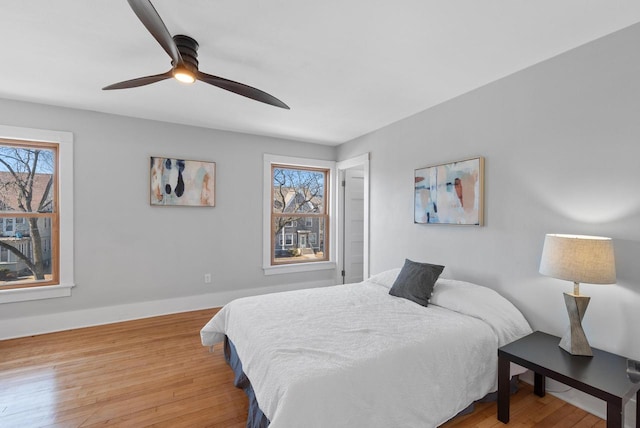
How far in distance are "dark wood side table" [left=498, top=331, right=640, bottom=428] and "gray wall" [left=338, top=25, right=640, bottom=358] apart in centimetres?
23

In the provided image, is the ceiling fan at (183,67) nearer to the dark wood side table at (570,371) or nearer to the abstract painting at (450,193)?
the abstract painting at (450,193)

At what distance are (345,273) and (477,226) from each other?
2.50m

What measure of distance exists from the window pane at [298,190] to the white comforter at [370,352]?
7.14 ft

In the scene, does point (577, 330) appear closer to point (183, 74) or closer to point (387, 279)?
point (387, 279)

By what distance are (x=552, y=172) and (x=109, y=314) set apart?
15.1ft

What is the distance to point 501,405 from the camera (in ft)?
6.05

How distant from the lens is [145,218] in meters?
3.59

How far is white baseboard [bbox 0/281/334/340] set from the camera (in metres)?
3.04

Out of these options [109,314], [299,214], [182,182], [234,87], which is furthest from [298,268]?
[234,87]

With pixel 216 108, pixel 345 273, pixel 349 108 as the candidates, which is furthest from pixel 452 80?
pixel 345 273

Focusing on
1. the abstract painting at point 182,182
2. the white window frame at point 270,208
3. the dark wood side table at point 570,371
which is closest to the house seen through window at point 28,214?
the abstract painting at point 182,182

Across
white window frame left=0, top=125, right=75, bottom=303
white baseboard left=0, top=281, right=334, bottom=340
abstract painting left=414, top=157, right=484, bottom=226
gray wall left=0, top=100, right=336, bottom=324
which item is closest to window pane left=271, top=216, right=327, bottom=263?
gray wall left=0, top=100, right=336, bottom=324

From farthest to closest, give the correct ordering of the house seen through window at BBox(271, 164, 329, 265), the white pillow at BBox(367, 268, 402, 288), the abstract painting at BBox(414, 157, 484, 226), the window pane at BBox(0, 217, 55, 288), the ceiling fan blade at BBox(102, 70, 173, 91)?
1. the house seen through window at BBox(271, 164, 329, 265)
2. the window pane at BBox(0, 217, 55, 288)
3. the white pillow at BBox(367, 268, 402, 288)
4. the abstract painting at BBox(414, 157, 484, 226)
5. the ceiling fan blade at BBox(102, 70, 173, 91)

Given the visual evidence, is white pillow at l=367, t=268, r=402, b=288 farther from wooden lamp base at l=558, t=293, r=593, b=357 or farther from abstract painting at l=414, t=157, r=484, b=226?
wooden lamp base at l=558, t=293, r=593, b=357
